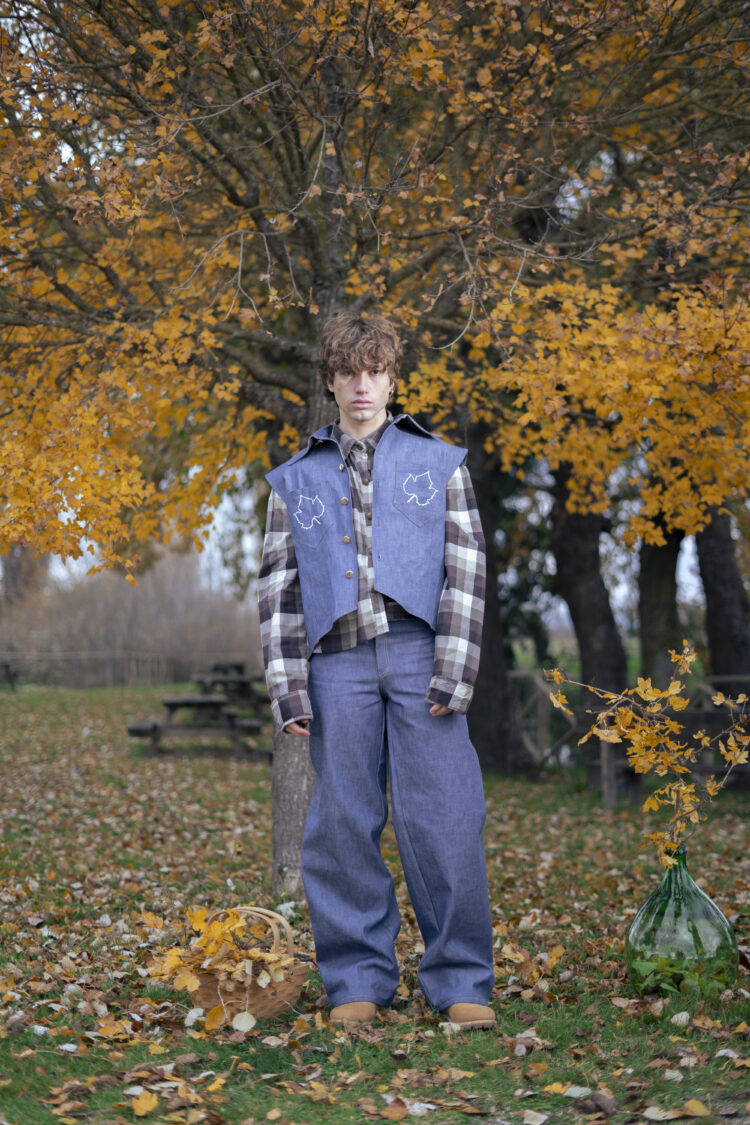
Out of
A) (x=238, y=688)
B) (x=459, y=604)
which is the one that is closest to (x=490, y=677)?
(x=238, y=688)

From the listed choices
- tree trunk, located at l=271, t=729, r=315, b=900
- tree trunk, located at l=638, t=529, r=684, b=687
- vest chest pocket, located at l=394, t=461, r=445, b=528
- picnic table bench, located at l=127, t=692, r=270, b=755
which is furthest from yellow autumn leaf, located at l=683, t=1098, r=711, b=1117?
picnic table bench, located at l=127, t=692, r=270, b=755

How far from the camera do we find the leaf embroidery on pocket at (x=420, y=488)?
3.50 metres

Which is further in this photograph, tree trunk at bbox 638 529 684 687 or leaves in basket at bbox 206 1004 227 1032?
tree trunk at bbox 638 529 684 687

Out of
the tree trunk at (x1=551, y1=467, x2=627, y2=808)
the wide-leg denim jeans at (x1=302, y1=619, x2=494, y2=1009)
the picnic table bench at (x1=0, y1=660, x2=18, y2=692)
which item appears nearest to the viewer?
the wide-leg denim jeans at (x1=302, y1=619, x2=494, y2=1009)

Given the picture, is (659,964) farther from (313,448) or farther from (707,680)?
(707,680)

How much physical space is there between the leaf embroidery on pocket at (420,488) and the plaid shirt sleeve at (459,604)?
73mm

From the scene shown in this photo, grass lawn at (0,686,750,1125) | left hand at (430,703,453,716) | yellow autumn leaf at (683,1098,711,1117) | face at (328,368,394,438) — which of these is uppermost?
face at (328,368,394,438)

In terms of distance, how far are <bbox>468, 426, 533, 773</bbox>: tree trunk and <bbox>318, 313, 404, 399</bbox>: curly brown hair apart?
7.40 m

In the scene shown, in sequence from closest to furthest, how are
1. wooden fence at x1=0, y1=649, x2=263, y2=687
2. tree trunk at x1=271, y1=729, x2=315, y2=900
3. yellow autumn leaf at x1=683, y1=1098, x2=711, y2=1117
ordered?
yellow autumn leaf at x1=683, y1=1098, x2=711, y2=1117 → tree trunk at x1=271, y1=729, x2=315, y2=900 → wooden fence at x1=0, y1=649, x2=263, y2=687

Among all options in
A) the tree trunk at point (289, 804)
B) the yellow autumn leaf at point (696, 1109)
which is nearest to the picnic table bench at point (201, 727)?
the tree trunk at point (289, 804)

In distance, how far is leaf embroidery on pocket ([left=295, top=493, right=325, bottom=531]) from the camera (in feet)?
11.6

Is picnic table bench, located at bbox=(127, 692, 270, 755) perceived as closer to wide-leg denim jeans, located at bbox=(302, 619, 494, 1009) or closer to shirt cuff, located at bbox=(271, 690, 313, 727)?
wide-leg denim jeans, located at bbox=(302, 619, 494, 1009)

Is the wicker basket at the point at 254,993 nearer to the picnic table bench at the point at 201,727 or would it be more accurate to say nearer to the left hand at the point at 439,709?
the left hand at the point at 439,709

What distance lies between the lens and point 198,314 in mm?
5602
